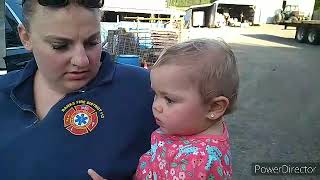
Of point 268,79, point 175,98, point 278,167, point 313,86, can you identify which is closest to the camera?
point 175,98

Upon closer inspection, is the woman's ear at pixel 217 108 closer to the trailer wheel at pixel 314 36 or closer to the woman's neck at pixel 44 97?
the woman's neck at pixel 44 97

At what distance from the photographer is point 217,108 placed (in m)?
1.60

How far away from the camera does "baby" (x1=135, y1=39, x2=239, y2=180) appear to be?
1.52m

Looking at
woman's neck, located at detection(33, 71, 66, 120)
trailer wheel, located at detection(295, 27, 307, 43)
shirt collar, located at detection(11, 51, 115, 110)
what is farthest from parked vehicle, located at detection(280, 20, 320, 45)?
woman's neck, located at detection(33, 71, 66, 120)

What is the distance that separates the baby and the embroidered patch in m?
0.26

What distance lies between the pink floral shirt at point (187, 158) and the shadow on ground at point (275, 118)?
3.30 feet

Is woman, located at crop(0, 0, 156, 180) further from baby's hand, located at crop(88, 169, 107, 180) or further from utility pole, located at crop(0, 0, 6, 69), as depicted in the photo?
utility pole, located at crop(0, 0, 6, 69)

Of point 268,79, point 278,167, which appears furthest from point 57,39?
point 268,79

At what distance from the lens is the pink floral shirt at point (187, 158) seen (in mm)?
1488

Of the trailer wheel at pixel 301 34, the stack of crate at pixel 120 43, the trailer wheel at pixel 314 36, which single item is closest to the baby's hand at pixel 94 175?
the stack of crate at pixel 120 43

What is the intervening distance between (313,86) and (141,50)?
459 cm

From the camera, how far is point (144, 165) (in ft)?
5.53

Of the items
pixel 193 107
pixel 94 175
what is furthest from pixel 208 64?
pixel 94 175

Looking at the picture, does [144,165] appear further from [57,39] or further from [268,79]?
[268,79]
